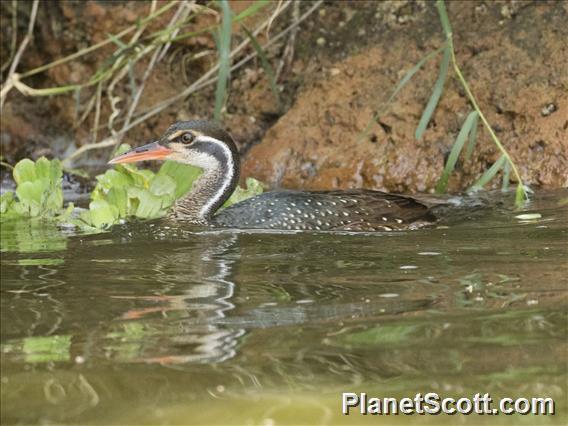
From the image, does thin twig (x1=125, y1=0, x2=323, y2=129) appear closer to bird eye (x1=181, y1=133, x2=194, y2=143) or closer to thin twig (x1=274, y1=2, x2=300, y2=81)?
thin twig (x1=274, y1=2, x2=300, y2=81)

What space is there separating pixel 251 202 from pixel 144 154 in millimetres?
905

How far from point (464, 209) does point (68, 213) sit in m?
2.87

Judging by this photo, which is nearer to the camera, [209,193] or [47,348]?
[47,348]

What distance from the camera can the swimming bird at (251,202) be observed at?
8.45m

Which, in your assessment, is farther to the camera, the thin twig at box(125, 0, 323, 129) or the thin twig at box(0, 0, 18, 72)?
the thin twig at box(0, 0, 18, 72)

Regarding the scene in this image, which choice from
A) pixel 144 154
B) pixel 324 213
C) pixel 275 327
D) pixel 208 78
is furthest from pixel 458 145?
pixel 275 327

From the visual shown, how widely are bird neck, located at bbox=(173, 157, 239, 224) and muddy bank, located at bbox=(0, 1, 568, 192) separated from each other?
1.73 m

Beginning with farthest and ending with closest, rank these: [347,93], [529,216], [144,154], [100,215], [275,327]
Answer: [347,93], [144,154], [100,215], [529,216], [275,327]

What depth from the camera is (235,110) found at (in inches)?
473

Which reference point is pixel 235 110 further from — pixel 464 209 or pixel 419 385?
pixel 419 385

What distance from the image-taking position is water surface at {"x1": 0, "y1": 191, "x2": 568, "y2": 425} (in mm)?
4363

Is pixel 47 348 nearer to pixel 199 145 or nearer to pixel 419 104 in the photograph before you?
pixel 199 145

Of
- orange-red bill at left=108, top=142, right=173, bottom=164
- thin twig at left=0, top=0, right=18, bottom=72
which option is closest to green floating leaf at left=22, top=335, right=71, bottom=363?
orange-red bill at left=108, top=142, right=173, bottom=164

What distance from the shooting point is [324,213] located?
335 inches
